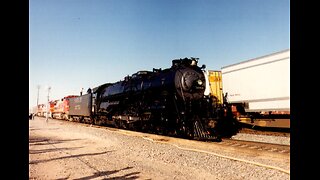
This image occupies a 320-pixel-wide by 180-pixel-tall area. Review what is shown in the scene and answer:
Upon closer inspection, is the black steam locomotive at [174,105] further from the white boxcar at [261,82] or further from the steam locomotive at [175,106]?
the white boxcar at [261,82]

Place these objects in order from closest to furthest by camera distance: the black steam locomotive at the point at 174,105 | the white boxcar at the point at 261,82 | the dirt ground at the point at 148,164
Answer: the dirt ground at the point at 148,164 < the black steam locomotive at the point at 174,105 < the white boxcar at the point at 261,82

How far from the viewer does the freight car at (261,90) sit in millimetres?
13578

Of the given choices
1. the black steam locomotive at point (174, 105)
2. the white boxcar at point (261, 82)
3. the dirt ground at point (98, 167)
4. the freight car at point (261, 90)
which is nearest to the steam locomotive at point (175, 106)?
the black steam locomotive at point (174, 105)

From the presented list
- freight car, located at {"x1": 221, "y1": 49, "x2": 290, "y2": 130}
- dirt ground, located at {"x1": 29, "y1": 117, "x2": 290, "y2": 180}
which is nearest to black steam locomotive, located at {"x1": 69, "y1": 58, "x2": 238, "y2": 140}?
freight car, located at {"x1": 221, "y1": 49, "x2": 290, "y2": 130}

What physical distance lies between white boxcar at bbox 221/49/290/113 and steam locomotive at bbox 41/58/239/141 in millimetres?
1471

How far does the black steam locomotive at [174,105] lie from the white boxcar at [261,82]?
1.52 metres

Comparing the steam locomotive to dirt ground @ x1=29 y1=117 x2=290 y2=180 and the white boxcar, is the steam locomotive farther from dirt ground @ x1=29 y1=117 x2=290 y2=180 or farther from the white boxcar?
dirt ground @ x1=29 y1=117 x2=290 y2=180

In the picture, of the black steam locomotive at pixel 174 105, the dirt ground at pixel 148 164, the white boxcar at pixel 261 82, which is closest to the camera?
the dirt ground at pixel 148 164

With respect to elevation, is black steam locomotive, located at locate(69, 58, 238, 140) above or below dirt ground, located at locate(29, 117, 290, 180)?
above

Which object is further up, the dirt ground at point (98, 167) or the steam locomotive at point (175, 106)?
the steam locomotive at point (175, 106)

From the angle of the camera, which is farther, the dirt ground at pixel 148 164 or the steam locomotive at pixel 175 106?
the steam locomotive at pixel 175 106

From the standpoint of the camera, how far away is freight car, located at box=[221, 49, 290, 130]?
535 inches
